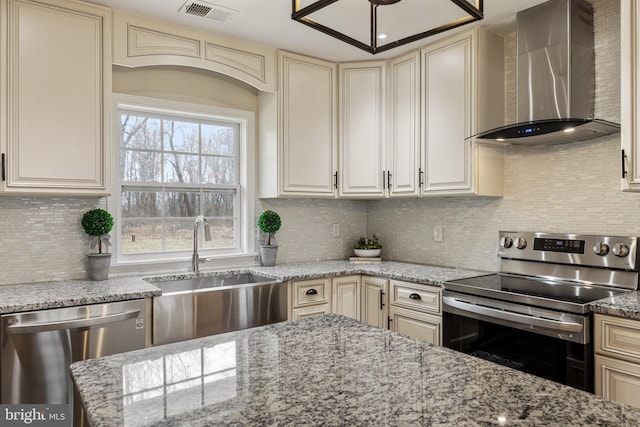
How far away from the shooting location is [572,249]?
2631 mm

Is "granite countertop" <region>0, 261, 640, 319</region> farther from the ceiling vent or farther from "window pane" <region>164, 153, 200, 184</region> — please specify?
the ceiling vent

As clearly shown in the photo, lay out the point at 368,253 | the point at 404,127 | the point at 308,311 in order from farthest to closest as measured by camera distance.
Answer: the point at 368,253, the point at 404,127, the point at 308,311

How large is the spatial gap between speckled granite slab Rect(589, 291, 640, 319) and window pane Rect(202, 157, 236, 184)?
99.4 inches

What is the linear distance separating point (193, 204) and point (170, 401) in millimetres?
2481

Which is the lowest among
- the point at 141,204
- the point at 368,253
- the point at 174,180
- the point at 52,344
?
the point at 52,344

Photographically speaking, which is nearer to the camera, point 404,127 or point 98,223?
point 98,223

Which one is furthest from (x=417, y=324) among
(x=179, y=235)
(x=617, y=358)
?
(x=179, y=235)

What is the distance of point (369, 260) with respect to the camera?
367cm

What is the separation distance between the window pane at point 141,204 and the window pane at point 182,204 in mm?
70

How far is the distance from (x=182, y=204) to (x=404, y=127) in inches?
68.6

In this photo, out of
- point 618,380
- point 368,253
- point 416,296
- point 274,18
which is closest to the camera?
point 618,380

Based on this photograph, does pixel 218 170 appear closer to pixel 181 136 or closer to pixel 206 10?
pixel 181 136

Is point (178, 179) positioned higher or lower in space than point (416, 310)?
higher

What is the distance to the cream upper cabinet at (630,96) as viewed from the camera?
2.12 m
